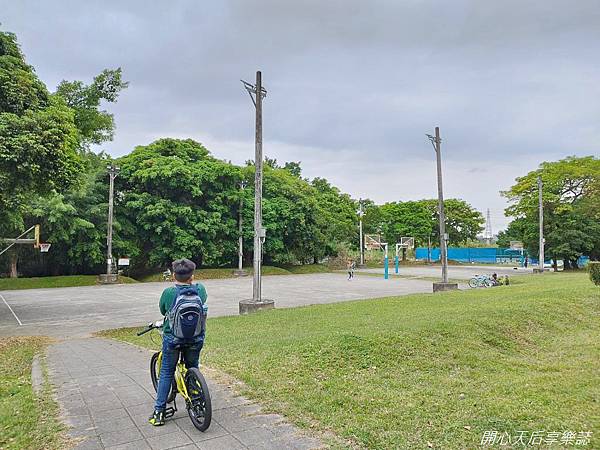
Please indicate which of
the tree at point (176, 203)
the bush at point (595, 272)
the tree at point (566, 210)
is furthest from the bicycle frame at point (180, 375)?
the tree at point (566, 210)

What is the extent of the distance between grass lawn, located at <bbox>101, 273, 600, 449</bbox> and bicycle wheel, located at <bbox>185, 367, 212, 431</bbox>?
70 cm

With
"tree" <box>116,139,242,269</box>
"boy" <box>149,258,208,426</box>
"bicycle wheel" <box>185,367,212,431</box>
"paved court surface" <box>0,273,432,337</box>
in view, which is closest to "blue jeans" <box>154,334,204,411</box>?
"boy" <box>149,258,208,426</box>

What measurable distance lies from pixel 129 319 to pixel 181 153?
2050 centimetres

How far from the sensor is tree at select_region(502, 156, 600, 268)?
30.8m

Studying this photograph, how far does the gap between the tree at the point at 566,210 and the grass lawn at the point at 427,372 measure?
26223 mm

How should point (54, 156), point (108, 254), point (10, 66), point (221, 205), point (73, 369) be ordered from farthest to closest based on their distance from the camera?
point (221, 205), point (108, 254), point (10, 66), point (54, 156), point (73, 369)

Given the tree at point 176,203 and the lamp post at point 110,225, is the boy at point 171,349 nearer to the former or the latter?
the lamp post at point 110,225

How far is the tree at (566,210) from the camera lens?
30.8m

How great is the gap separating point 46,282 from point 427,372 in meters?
24.8

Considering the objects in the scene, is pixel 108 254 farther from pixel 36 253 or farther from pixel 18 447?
pixel 18 447

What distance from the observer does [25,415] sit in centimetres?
372

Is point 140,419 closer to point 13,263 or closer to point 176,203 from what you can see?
point 176,203

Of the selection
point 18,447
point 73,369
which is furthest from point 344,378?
point 73,369

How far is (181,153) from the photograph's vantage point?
99.8 feet
